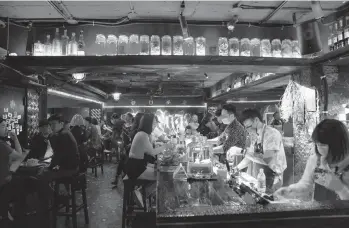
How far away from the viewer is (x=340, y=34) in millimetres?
3297

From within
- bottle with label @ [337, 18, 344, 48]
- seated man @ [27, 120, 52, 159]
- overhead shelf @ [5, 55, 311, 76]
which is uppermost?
bottle with label @ [337, 18, 344, 48]

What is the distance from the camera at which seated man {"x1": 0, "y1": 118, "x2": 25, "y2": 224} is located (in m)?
3.55

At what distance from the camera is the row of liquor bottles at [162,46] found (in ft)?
13.6

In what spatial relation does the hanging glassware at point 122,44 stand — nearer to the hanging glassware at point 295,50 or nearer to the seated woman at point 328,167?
the hanging glassware at point 295,50

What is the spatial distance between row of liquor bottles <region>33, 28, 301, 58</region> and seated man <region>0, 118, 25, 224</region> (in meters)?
1.55

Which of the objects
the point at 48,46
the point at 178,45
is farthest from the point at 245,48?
the point at 48,46

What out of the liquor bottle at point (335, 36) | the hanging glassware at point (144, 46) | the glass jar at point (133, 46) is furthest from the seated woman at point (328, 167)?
the glass jar at point (133, 46)

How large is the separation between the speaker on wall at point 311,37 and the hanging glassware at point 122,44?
2690mm

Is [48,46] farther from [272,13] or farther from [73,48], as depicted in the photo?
[272,13]

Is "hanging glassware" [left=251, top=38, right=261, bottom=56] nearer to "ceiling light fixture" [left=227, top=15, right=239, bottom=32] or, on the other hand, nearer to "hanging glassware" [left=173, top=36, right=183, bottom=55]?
"ceiling light fixture" [left=227, top=15, right=239, bottom=32]

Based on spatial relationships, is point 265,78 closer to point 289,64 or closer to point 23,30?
point 289,64

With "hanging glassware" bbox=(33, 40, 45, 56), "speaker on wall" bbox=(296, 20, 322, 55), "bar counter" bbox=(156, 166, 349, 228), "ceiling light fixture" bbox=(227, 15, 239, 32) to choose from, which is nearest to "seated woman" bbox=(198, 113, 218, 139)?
"ceiling light fixture" bbox=(227, 15, 239, 32)

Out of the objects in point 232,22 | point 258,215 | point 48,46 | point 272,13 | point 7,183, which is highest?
point 272,13

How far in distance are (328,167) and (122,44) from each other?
337 centimetres
